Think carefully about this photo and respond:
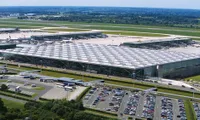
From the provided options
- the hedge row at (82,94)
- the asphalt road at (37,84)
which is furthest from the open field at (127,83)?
the hedge row at (82,94)

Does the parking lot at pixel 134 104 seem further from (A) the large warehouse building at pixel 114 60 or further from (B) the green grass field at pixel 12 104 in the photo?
(A) the large warehouse building at pixel 114 60

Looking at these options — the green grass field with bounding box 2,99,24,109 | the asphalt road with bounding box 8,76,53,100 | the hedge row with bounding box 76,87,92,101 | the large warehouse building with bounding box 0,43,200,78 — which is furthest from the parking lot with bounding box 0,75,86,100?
the large warehouse building with bounding box 0,43,200,78

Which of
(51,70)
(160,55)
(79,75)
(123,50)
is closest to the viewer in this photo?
(79,75)

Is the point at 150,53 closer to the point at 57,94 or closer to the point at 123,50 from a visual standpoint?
the point at 123,50

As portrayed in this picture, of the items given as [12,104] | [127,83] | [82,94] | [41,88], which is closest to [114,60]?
[127,83]

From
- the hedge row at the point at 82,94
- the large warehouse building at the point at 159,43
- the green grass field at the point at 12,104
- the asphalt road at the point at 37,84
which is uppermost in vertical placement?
the green grass field at the point at 12,104

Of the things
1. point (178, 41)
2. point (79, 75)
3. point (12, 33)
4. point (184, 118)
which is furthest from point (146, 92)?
point (12, 33)

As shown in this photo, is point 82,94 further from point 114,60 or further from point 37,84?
point 114,60
